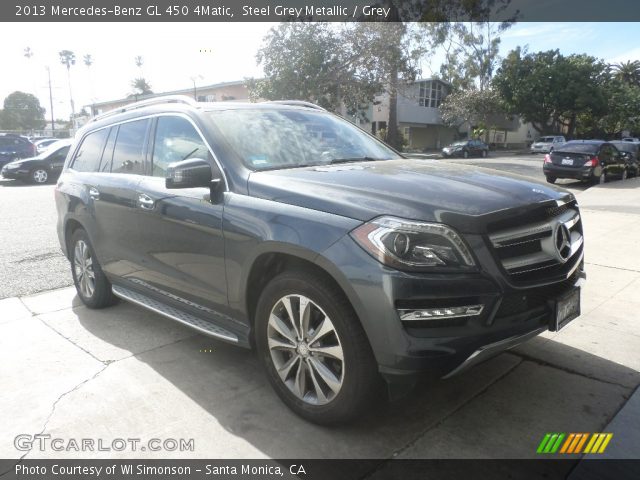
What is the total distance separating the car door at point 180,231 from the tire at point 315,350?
499 mm

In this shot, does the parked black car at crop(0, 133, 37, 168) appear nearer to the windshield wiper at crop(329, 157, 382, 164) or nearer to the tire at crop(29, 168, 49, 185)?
the tire at crop(29, 168, 49, 185)

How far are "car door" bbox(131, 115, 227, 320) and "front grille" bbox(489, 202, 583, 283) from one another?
5.46 ft

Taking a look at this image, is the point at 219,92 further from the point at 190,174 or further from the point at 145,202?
the point at 190,174

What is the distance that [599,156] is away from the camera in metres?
16.0

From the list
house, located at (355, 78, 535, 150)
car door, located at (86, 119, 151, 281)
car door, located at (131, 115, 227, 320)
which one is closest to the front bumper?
car door, located at (131, 115, 227, 320)

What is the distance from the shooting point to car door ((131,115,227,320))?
11.0 feet

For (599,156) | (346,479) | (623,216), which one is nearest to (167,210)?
(346,479)

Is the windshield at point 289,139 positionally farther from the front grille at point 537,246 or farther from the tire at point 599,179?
the tire at point 599,179

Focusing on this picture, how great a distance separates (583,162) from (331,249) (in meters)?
15.6

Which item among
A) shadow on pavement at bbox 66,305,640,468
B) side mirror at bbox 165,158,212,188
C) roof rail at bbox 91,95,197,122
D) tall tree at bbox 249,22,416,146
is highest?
A: tall tree at bbox 249,22,416,146

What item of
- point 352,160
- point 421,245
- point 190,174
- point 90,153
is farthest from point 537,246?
point 90,153

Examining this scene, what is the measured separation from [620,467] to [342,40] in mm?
25602

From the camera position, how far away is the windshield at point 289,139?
3465 mm

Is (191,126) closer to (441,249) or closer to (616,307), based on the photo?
(441,249)
